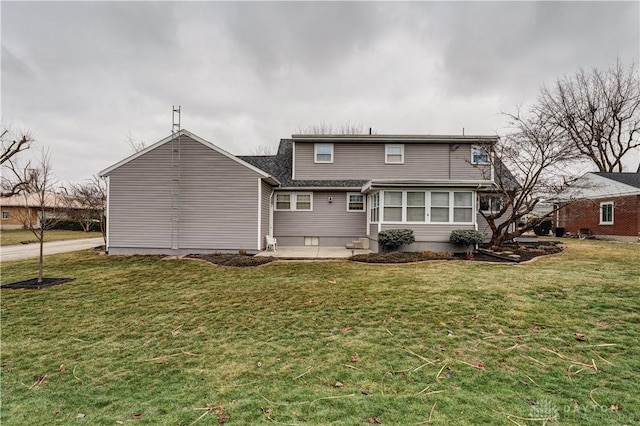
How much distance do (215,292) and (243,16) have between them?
11.1 m

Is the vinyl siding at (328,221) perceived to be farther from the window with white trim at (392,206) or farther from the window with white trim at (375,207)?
the window with white trim at (392,206)

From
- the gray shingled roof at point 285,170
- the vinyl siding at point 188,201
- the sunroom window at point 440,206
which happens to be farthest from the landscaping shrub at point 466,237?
the vinyl siding at point 188,201

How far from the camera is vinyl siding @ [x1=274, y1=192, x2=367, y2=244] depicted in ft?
51.8

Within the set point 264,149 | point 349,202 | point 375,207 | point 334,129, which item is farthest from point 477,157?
point 264,149

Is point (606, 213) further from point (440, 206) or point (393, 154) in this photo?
point (440, 206)

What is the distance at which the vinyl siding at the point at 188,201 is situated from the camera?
1304 centimetres

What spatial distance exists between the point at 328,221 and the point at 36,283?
36.9 feet

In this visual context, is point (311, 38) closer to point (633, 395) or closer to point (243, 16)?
point (243, 16)

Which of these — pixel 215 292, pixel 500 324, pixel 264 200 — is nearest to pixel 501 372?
pixel 500 324

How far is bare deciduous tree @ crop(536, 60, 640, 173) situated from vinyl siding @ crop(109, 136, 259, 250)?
2617cm

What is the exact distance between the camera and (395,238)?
1212 centimetres

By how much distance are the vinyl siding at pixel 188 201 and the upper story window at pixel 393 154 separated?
7.51 m

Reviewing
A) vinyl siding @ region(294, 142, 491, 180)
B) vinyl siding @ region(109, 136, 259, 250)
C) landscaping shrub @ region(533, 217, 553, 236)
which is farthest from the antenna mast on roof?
landscaping shrub @ region(533, 217, 553, 236)

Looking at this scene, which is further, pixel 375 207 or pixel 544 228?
pixel 544 228
